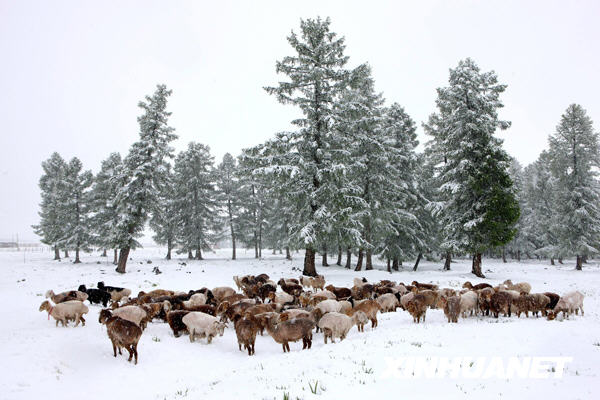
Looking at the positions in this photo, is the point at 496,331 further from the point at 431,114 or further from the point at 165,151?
the point at 431,114

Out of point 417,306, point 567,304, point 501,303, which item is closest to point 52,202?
point 417,306

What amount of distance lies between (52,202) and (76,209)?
6488 mm

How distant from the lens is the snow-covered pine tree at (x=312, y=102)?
21.6m

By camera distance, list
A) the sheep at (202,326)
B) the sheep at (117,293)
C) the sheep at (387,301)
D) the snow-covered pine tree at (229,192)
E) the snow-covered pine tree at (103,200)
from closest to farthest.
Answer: the sheep at (202,326)
the sheep at (387,301)
the sheep at (117,293)
the snow-covered pine tree at (103,200)
the snow-covered pine tree at (229,192)

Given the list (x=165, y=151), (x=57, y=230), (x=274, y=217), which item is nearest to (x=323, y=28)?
(x=165, y=151)

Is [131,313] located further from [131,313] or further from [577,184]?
[577,184]

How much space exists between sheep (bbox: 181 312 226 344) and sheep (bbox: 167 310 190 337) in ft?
1.20

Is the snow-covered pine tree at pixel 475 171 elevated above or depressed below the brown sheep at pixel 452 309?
above

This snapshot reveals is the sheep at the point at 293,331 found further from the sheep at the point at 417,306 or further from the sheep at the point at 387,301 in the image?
the sheep at the point at 387,301

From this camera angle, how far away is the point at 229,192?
45.7 m

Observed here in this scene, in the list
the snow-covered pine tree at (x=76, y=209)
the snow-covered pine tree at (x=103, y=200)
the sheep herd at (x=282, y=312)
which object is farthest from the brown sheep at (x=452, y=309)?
the snow-covered pine tree at (x=76, y=209)

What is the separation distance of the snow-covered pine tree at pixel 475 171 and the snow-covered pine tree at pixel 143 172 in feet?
77.8

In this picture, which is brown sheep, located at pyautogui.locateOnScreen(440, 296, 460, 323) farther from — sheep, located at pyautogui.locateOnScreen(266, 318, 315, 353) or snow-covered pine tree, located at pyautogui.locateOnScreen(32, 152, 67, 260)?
snow-covered pine tree, located at pyautogui.locateOnScreen(32, 152, 67, 260)

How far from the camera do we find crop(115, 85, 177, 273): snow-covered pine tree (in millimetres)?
26156
